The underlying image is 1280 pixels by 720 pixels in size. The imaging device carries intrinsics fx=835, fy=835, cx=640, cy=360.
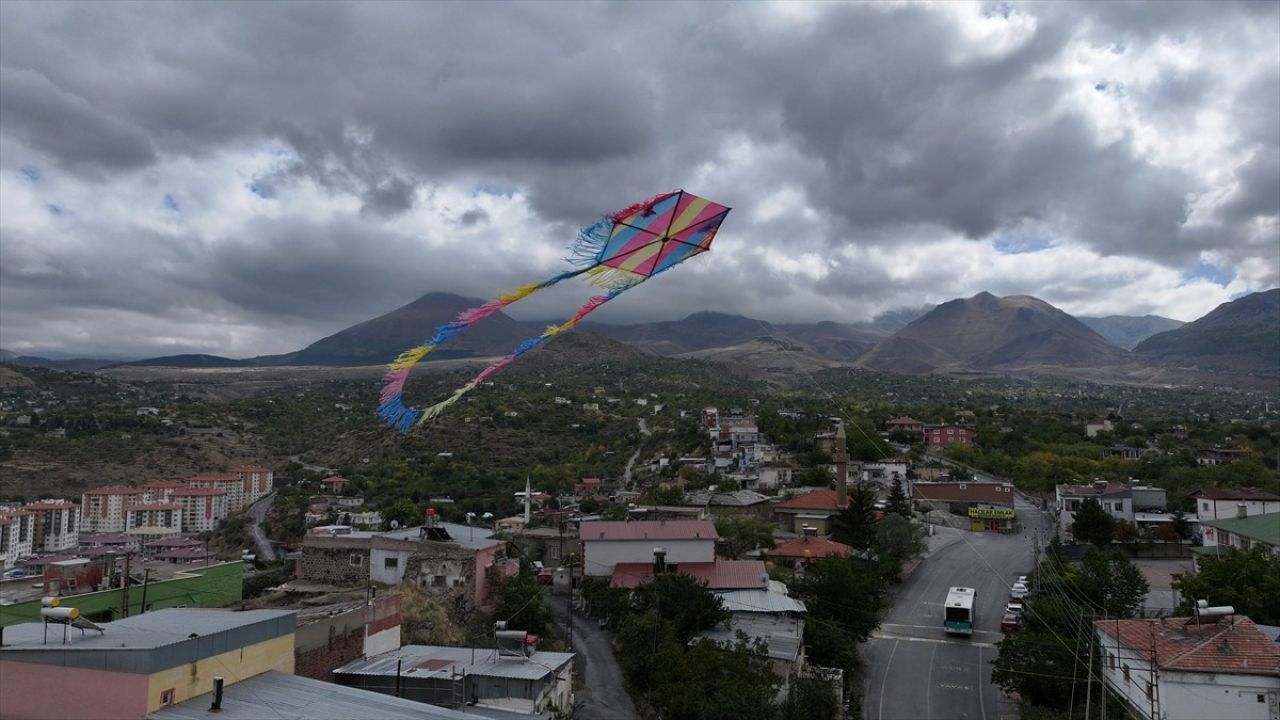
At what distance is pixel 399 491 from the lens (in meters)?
64.4

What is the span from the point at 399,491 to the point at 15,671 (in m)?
54.4

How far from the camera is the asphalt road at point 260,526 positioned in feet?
178

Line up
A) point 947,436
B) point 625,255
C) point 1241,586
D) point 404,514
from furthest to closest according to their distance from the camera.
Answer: point 947,436
point 404,514
point 1241,586
point 625,255

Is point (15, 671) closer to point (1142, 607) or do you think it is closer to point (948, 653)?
point (948, 653)

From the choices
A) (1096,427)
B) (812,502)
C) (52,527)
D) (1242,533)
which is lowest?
(52,527)

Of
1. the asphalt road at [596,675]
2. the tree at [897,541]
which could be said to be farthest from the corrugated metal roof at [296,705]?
the tree at [897,541]

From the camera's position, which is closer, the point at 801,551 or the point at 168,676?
the point at 168,676

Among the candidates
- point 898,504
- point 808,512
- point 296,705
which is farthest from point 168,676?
point 898,504

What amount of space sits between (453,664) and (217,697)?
6.35 m

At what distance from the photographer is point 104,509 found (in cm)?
7225

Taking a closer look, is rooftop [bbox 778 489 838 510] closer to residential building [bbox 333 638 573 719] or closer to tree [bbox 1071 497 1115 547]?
tree [bbox 1071 497 1115 547]

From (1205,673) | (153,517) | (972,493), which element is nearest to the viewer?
(1205,673)

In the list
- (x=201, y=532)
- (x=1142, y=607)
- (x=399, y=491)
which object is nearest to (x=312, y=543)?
(x=1142, y=607)

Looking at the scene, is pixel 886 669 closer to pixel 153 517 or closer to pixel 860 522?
pixel 860 522
